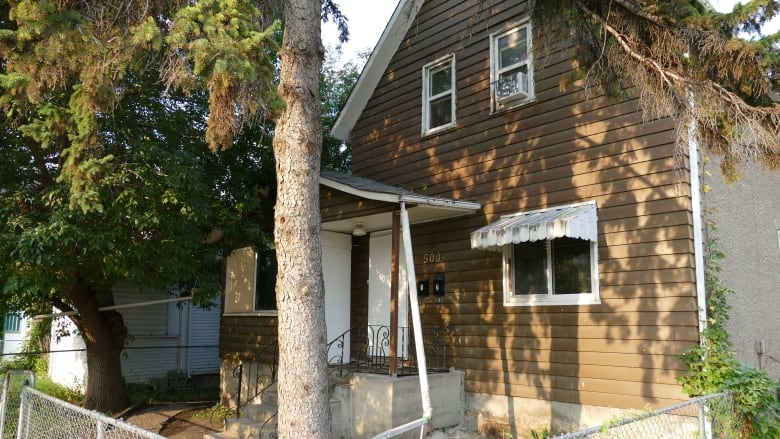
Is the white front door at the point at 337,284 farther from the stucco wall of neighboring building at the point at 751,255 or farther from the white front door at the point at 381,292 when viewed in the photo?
the stucco wall of neighboring building at the point at 751,255

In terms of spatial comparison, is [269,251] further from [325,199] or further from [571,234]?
[571,234]

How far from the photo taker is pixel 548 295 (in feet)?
26.5

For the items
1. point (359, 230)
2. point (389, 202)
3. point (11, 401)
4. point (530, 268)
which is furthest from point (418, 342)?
point (11, 401)

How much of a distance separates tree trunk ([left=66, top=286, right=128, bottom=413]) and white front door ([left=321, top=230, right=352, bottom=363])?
423 cm

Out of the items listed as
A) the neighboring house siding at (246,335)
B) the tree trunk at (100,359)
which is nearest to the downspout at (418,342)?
the neighboring house siding at (246,335)

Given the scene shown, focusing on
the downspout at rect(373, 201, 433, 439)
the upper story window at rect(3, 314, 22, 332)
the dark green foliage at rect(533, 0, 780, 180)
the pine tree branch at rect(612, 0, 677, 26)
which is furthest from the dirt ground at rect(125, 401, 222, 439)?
the upper story window at rect(3, 314, 22, 332)

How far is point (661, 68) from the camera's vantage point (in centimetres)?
561

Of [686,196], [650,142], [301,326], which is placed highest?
[650,142]

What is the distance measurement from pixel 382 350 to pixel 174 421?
4.17 metres

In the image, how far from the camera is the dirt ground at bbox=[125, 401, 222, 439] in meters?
9.99

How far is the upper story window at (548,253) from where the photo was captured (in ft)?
24.1

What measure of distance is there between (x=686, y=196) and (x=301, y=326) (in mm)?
4622

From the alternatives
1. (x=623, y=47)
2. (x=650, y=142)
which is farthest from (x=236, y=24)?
(x=650, y=142)

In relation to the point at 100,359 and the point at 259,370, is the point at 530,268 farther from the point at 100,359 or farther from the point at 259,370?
the point at 100,359
